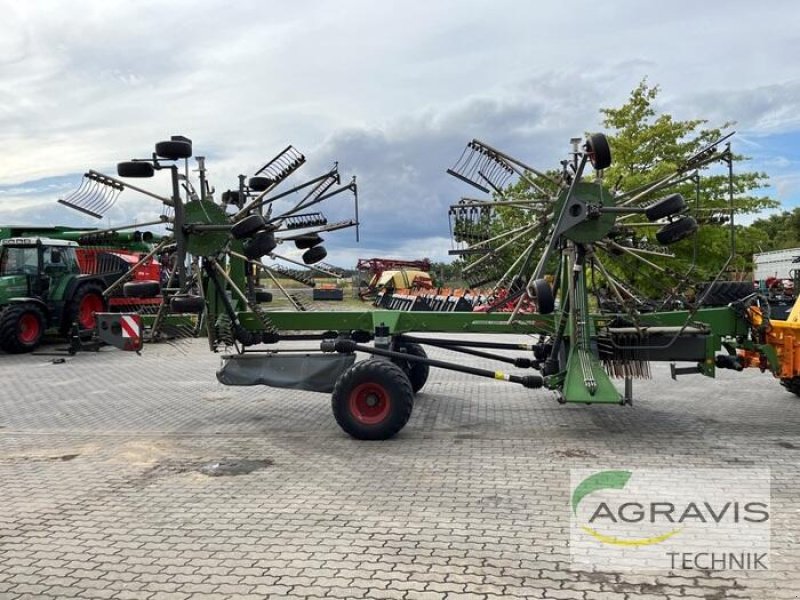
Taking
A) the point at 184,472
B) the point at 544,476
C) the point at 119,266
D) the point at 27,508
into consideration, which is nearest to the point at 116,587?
the point at 27,508

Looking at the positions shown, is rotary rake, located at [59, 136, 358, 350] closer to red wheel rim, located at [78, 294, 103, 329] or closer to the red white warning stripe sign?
the red white warning stripe sign

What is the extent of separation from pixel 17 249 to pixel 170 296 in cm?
1109

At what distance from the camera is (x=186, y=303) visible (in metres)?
7.71

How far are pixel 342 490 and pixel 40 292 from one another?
1387 centimetres

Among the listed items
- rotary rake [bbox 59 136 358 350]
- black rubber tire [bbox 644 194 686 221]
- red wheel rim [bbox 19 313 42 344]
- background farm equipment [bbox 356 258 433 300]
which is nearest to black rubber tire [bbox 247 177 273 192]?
rotary rake [bbox 59 136 358 350]

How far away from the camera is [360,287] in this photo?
128 ft

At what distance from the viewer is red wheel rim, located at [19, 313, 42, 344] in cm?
1640

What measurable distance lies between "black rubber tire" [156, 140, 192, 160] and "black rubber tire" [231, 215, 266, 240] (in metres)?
0.91

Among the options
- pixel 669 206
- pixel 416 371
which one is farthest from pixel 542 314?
pixel 416 371

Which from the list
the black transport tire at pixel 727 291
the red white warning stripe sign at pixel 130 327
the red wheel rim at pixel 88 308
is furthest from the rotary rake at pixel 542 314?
the red wheel rim at pixel 88 308

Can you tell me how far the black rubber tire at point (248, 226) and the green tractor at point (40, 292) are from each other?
10515 millimetres

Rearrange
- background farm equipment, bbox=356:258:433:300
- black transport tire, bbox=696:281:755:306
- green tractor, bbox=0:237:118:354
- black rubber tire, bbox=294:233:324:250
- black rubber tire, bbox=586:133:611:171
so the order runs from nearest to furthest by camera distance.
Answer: black rubber tire, bbox=586:133:611:171, black transport tire, bbox=696:281:755:306, black rubber tire, bbox=294:233:324:250, green tractor, bbox=0:237:118:354, background farm equipment, bbox=356:258:433:300

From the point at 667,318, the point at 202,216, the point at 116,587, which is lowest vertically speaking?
the point at 116,587

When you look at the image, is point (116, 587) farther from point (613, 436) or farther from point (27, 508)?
point (613, 436)
